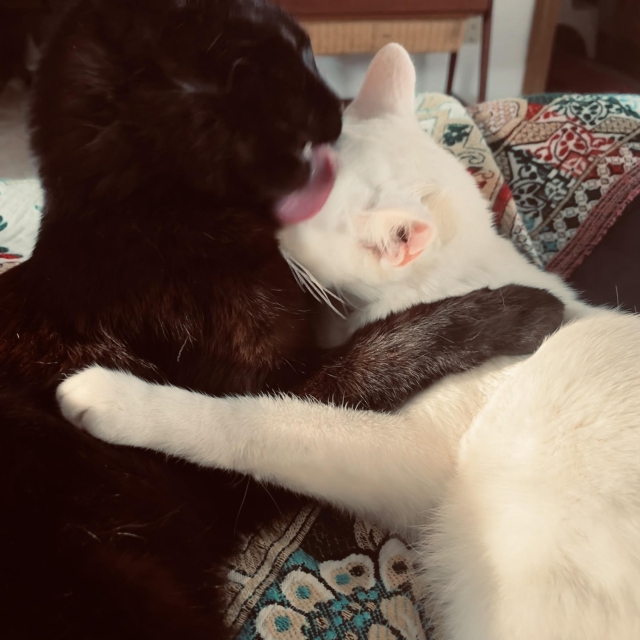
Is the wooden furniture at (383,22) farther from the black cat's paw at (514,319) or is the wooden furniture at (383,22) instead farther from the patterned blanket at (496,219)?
the black cat's paw at (514,319)

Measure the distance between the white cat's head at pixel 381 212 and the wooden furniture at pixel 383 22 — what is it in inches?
61.2

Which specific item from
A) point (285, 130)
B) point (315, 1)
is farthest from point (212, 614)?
point (315, 1)

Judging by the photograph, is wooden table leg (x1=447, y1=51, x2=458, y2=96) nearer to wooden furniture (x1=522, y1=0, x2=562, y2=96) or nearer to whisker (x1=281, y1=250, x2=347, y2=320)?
wooden furniture (x1=522, y1=0, x2=562, y2=96)

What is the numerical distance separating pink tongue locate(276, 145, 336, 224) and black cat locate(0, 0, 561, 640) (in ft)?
0.08

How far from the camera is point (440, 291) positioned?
862 millimetres

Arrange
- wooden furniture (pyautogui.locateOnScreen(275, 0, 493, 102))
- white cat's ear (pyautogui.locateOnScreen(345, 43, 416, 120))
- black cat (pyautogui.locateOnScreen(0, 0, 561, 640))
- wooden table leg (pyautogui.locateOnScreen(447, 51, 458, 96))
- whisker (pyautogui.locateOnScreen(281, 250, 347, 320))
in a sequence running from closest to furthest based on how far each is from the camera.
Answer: black cat (pyautogui.locateOnScreen(0, 0, 561, 640)) → whisker (pyautogui.locateOnScreen(281, 250, 347, 320)) → white cat's ear (pyautogui.locateOnScreen(345, 43, 416, 120)) → wooden furniture (pyautogui.locateOnScreen(275, 0, 493, 102)) → wooden table leg (pyautogui.locateOnScreen(447, 51, 458, 96))

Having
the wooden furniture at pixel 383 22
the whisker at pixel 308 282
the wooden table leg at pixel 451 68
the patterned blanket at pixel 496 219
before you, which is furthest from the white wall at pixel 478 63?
the whisker at pixel 308 282

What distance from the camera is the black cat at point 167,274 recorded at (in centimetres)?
59

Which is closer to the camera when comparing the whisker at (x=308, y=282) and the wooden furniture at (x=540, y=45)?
the whisker at (x=308, y=282)

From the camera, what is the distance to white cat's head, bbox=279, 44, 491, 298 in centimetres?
71

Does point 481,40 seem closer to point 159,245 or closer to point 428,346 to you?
point 428,346

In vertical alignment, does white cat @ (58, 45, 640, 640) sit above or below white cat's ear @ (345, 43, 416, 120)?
below

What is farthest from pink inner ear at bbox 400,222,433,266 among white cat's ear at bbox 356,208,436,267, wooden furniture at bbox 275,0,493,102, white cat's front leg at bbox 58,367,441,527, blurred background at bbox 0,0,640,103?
wooden furniture at bbox 275,0,493,102

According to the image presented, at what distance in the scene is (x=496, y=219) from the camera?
1.18 m
